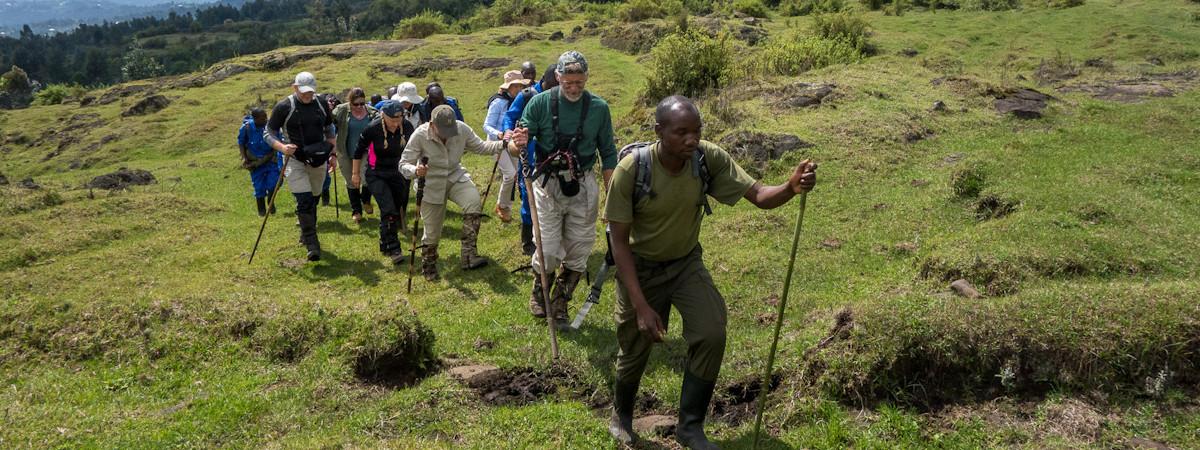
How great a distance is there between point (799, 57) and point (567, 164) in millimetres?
16765

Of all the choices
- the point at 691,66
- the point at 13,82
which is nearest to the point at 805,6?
the point at 691,66

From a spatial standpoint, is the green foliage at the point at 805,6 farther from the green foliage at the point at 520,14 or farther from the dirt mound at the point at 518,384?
the dirt mound at the point at 518,384

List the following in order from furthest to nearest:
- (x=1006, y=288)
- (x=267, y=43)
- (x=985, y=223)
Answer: (x=267, y=43) < (x=985, y=223) < (x=1006, y=288)

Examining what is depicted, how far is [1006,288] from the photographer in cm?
784

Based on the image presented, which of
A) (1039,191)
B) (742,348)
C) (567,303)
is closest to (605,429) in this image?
(742,348)

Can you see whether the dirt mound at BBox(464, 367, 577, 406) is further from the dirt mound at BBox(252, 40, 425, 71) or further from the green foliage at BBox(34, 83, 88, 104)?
the green foliage at BBox(34, 83, 88, 104)

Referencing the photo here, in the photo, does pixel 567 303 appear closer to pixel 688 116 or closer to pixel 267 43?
pixel 688 116

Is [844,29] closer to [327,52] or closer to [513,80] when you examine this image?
[513,80]

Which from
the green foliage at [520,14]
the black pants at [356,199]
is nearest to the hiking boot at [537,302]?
the black pants at [356,199]

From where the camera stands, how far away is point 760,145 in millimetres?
14852

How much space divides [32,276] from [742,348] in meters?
11.5

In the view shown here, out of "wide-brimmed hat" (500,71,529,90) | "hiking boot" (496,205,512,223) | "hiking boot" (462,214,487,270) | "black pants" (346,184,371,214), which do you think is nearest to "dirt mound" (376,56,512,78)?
"black pants" (346,184,371,214)

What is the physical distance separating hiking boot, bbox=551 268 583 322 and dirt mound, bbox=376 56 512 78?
31.0 metres

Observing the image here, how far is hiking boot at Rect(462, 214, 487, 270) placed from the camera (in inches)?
440
